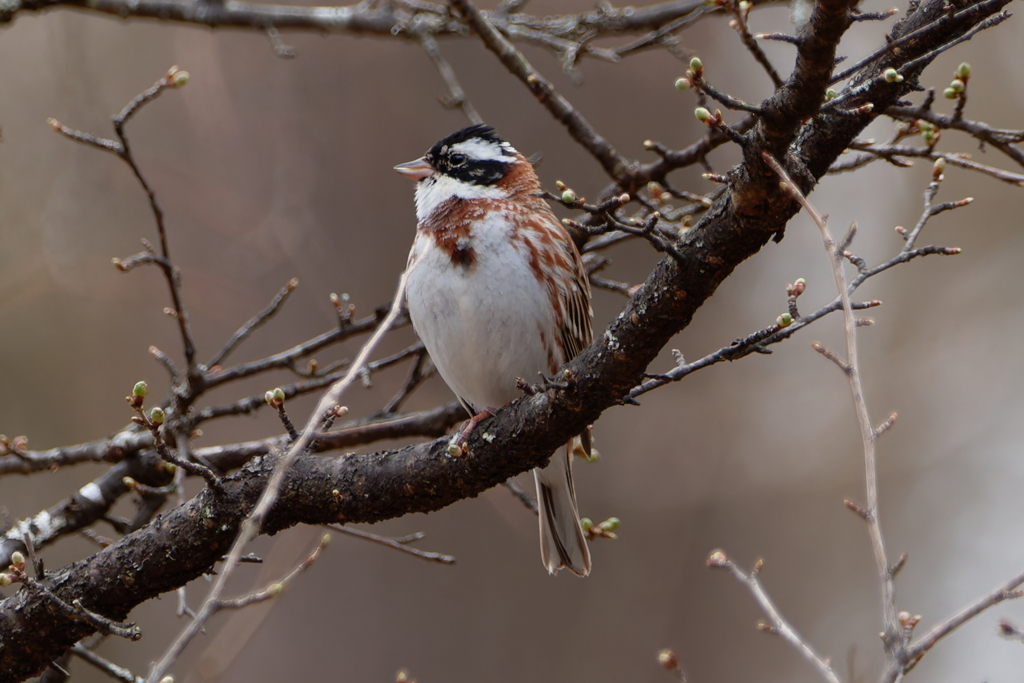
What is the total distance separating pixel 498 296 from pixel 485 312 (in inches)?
3.4

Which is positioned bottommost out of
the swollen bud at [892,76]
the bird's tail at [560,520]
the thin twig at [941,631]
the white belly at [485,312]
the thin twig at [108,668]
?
the thin twig at [941,631]

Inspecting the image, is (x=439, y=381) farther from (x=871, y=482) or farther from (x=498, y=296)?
(x=871, y=482)

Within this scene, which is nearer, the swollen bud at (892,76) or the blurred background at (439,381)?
the swollen bud at (892,76)

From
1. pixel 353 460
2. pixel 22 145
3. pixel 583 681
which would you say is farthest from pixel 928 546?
pixel 22 145

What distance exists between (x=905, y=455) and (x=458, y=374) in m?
6.91

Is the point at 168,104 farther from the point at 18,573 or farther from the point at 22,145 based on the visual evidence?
the point at 18,573

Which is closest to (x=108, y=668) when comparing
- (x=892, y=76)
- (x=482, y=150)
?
(x=482, y=150)

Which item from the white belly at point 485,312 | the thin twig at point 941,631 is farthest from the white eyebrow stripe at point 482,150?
the thin twig at point 941,631

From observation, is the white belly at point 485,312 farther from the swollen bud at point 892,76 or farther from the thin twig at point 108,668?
the swollen bud at point 892,76

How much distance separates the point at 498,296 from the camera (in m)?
3.77

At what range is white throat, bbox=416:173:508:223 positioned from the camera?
4.21 m

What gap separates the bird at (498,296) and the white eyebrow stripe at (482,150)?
0.17 meters

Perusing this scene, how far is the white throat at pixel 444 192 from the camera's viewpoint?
4207mm

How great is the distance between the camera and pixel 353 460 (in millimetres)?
3227
